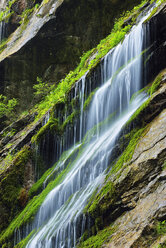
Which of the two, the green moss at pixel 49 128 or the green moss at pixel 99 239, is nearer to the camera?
the green moss at pixel 99 239

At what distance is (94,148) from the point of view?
5.95 m

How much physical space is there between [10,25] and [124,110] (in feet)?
52.6

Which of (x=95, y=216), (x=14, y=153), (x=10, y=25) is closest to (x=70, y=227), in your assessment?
(x=95, y=216)

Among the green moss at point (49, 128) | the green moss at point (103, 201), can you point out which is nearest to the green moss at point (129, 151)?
the green moss at point (103, 201)

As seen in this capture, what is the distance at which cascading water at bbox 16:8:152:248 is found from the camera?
4.66m

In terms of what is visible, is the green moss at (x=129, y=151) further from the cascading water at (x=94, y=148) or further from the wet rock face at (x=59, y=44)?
the wet rock face at (x=59, y=44)

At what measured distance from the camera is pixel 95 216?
13.7 feet

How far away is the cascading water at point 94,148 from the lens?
4.66m

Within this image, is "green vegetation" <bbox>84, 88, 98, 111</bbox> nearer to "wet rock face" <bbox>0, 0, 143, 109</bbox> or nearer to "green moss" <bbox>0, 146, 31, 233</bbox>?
"green moss" <bbox>0, 146, 31, 233</bbox>

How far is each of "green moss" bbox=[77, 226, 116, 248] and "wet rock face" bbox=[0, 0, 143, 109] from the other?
1284cm

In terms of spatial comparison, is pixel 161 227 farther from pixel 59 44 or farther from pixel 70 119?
pixel 59 44

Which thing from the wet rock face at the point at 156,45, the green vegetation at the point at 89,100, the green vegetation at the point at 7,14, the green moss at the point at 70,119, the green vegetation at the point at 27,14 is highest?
the green vegetation at the point at 7,14

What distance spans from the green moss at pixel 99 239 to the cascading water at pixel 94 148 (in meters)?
0.27

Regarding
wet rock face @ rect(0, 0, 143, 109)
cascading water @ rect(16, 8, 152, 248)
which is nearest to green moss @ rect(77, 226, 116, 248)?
cascading water @ rect(16, 8, 152, 248)
